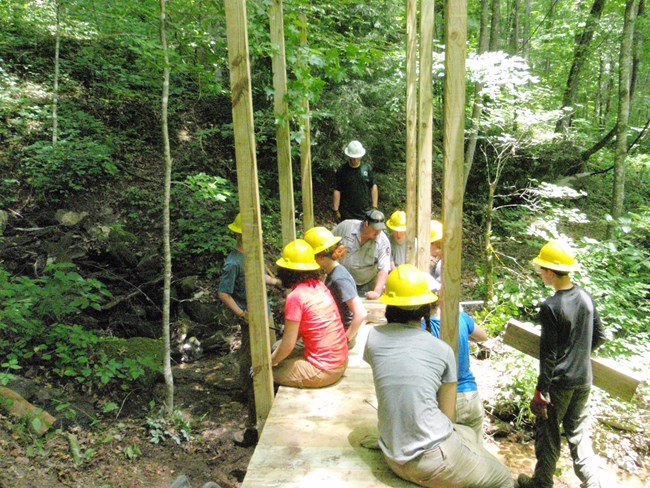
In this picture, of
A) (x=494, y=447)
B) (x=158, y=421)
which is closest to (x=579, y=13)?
(x=494, y=447)

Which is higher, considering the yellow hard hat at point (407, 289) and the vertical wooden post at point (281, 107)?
the vertical wooden post at point (281, 107)

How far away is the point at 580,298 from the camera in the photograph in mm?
3262

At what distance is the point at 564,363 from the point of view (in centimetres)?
328

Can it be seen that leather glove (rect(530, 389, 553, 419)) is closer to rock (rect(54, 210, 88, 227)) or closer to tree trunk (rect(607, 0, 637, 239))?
tree trunk (rect(607, 0, 637, 239))

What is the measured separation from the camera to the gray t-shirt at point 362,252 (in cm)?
498

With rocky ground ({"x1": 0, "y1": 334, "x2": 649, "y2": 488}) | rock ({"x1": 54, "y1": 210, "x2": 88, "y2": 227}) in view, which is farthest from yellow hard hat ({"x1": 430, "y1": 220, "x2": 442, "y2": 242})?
rock ({"x1": 54, "y1": 210, "x2": 88, "y2": 227})

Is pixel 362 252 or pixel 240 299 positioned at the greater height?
pixel 362 252

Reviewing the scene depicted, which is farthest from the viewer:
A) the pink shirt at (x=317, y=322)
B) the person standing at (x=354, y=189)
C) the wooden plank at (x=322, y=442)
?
the person standing at (x=354, y=189)

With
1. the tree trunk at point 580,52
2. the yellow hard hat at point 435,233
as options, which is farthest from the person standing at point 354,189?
the tree trunk at point 580,52

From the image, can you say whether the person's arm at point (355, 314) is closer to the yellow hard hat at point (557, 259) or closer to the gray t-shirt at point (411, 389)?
the gray t-shirt at point (411, 389)

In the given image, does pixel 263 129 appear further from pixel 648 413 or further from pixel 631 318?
pixel 648 413

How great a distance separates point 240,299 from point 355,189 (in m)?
2.40

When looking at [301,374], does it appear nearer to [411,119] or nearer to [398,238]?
[398,238]

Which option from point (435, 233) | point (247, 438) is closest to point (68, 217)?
point (247, 438)
